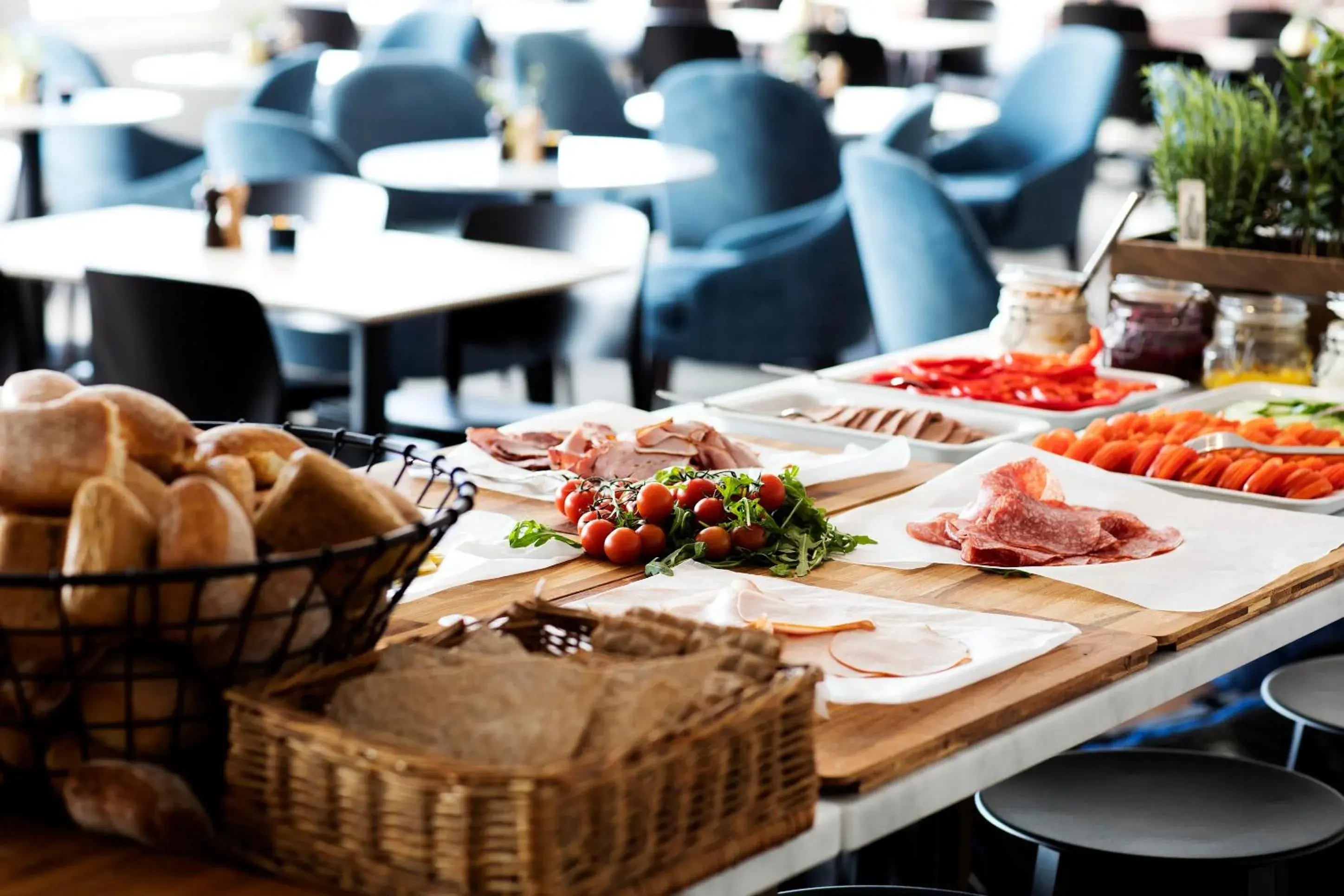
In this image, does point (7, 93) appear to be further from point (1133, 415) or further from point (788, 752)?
point (788, 752)

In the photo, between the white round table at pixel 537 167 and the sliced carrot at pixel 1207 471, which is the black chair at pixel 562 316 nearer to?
the white round table at pixel 537 167

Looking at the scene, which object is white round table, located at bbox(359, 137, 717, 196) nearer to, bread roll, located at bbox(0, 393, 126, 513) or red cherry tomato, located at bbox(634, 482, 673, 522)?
red cherry tomato, located at bbox(634, 482, 673, 522)

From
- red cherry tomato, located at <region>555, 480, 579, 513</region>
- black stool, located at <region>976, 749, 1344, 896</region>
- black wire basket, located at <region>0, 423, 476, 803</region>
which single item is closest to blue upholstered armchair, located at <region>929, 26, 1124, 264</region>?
black stool, located at <region>976, 749, 1344, 896</region>

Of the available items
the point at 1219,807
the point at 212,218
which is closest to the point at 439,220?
the point at 212,218

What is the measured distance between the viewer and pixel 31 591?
950 millimetres

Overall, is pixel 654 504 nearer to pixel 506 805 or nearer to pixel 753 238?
pixel 506 805

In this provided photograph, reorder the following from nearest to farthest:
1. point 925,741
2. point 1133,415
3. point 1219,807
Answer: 1. point 925,741
2. point 1219,807
3. point 1133,415

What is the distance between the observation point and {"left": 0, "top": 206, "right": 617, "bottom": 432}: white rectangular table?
3299 mm

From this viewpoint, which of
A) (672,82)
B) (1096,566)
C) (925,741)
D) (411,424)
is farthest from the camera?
(672,82)

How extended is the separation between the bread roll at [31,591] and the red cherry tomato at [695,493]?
69 cm

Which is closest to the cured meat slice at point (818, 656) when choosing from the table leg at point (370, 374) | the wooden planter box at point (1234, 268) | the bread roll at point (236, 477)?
the bread roll at point (236, 477)

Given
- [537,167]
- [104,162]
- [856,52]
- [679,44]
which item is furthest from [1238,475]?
[856,52]

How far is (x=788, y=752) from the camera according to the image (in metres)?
0.99

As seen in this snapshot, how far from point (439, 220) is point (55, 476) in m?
5.17
